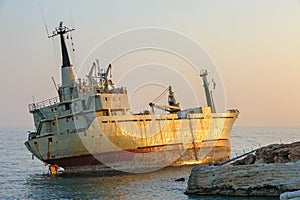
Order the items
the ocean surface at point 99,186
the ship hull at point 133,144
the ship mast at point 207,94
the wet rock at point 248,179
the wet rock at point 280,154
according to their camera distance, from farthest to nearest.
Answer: the ship mast at point 207,94 → the ship hull at point 133,144 → the ocean surface at point 99,186 → the wet rock at point 280,154 → the wet rock at point 248,179

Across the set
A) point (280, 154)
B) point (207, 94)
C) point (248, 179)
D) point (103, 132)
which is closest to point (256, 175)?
point (248, 179)

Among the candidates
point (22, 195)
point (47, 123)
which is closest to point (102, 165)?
point (47, 123)

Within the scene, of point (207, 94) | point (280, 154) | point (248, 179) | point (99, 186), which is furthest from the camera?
point (207, 94)

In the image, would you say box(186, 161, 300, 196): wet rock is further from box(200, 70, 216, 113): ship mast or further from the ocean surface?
box(200, 70, 216, 113): ship mast

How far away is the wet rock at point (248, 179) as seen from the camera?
22.3 meters

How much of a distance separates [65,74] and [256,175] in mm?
23304

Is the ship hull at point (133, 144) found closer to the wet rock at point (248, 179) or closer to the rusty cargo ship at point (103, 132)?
the rusty cargo ship at point (103, 132)

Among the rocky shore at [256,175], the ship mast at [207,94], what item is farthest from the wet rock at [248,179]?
the ship mast at [207,94]

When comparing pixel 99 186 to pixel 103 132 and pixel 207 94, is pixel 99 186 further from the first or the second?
pixel 207 94

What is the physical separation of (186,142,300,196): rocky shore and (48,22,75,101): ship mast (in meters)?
18.2

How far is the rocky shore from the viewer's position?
22375mm

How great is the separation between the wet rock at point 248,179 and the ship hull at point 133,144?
14.3 meters

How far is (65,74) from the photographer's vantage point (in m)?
42.0

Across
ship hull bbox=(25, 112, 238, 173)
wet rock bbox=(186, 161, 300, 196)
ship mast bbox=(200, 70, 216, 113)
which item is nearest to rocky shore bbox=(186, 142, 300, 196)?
wet rock bbox=(186, 161, 300, 196)
